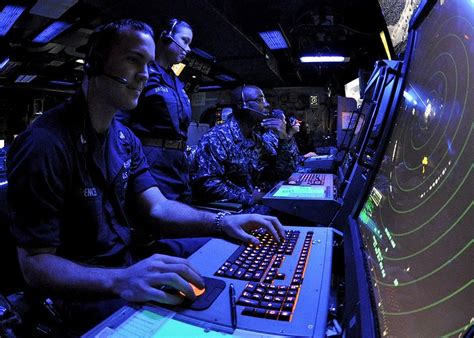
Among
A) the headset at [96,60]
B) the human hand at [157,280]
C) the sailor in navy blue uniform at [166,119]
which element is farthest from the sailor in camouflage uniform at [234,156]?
the human hand at [157,280]

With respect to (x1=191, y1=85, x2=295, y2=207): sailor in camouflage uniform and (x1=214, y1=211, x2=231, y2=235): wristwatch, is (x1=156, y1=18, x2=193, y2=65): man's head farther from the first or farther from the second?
(x1=214, y1=211, x2=231, y2=235): wristwatch

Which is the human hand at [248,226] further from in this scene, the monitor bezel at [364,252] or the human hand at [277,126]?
the human hand at [277,126]

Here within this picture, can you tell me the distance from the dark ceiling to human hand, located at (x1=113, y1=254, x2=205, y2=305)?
3.48 meters

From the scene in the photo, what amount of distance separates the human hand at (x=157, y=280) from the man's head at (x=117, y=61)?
62 centimetres

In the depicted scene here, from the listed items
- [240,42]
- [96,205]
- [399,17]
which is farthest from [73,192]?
[240,42]

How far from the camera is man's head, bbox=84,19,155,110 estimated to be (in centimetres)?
110

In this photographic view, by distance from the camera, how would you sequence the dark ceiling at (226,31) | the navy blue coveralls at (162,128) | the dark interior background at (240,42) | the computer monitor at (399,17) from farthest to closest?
1. the dark interior background at (240,42)
2. the dark ceiling at (226,31)
3. the navy blue coveralls at (162,128)
4. the computer monitor at (399,17)

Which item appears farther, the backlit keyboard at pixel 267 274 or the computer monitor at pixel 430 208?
the backlit keyboard at pixel 267 274

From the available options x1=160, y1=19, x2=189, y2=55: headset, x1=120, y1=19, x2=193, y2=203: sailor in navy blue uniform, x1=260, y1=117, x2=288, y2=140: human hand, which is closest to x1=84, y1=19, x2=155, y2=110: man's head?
x1=120, y1=19, x2=193, y2=203: sailor in navy blue uniform

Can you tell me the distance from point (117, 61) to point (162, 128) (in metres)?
0.97

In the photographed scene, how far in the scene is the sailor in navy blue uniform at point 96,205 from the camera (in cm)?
77

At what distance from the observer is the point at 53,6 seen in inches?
143

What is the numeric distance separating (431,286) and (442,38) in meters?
0.46

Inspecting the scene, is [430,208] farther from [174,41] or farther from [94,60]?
[174,41]
